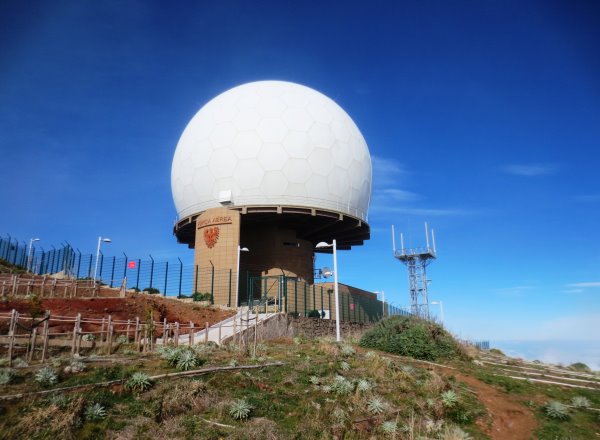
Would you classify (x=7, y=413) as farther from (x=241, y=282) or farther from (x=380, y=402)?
(x=241, y=282)

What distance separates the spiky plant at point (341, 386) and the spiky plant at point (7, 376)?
7.49m

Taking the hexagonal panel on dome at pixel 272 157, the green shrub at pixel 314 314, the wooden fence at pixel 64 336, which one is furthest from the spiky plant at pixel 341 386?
the hexagonal panel on dome at pixel 272 157

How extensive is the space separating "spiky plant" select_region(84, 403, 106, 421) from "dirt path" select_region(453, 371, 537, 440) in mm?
8514

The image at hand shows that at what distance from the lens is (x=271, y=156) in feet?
105

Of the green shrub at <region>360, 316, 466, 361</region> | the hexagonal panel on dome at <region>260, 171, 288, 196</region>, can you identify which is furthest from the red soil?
the hexagonal panel on dome at <region>260, 171, 288, 196</region>

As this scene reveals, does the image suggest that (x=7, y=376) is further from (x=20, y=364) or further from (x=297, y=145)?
(x=297, y=145)

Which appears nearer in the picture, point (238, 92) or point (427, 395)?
point (427, 395)

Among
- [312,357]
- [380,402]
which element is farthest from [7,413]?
[312,357]

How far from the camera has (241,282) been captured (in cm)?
3388

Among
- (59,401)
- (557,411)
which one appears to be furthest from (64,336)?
(557,411)

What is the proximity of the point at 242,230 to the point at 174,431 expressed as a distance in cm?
2813

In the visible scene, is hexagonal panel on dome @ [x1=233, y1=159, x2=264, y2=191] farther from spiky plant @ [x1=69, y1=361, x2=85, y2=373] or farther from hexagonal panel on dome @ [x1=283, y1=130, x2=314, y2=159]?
spiky plant @ [x1=69, y1=361, x2=85, y2=373]

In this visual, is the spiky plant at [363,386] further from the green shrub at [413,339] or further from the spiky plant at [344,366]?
the green shrub at [413,339]

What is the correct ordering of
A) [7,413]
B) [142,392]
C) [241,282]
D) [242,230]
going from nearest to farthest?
1. [7,413]
2. [142,392]
3. [241,282]
4. [242,230]
